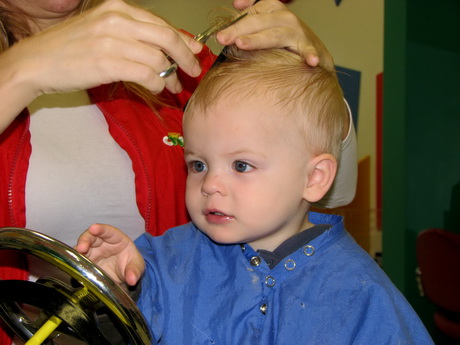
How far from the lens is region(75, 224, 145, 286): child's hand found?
831mm

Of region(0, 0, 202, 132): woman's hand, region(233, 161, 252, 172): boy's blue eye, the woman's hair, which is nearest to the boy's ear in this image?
Result: region(233, 161, 252, 172): boy's blue eye

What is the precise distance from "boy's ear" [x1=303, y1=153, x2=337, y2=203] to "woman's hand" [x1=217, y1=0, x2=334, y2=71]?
0.57 ft

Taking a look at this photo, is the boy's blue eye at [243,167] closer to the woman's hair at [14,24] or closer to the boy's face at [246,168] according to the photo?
the boy's face at [246,168]

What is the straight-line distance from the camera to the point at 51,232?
101 centimetres

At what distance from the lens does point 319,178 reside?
94cm

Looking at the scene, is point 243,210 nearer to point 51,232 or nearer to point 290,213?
point 290,213

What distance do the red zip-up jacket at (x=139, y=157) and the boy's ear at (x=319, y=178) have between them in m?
0.35

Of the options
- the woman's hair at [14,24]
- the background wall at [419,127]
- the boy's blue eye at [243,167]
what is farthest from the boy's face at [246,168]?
the background wall at [419,127]

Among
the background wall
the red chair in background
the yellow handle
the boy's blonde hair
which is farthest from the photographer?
the background wall

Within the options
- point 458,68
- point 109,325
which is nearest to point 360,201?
point 458,68

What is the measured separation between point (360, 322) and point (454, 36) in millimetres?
2009

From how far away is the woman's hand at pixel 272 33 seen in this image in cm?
85

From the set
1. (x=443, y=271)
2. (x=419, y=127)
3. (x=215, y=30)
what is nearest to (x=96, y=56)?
(x=215, y=30)

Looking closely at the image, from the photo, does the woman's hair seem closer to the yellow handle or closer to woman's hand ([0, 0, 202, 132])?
woman's hand ([0, 0, 202, 132])
